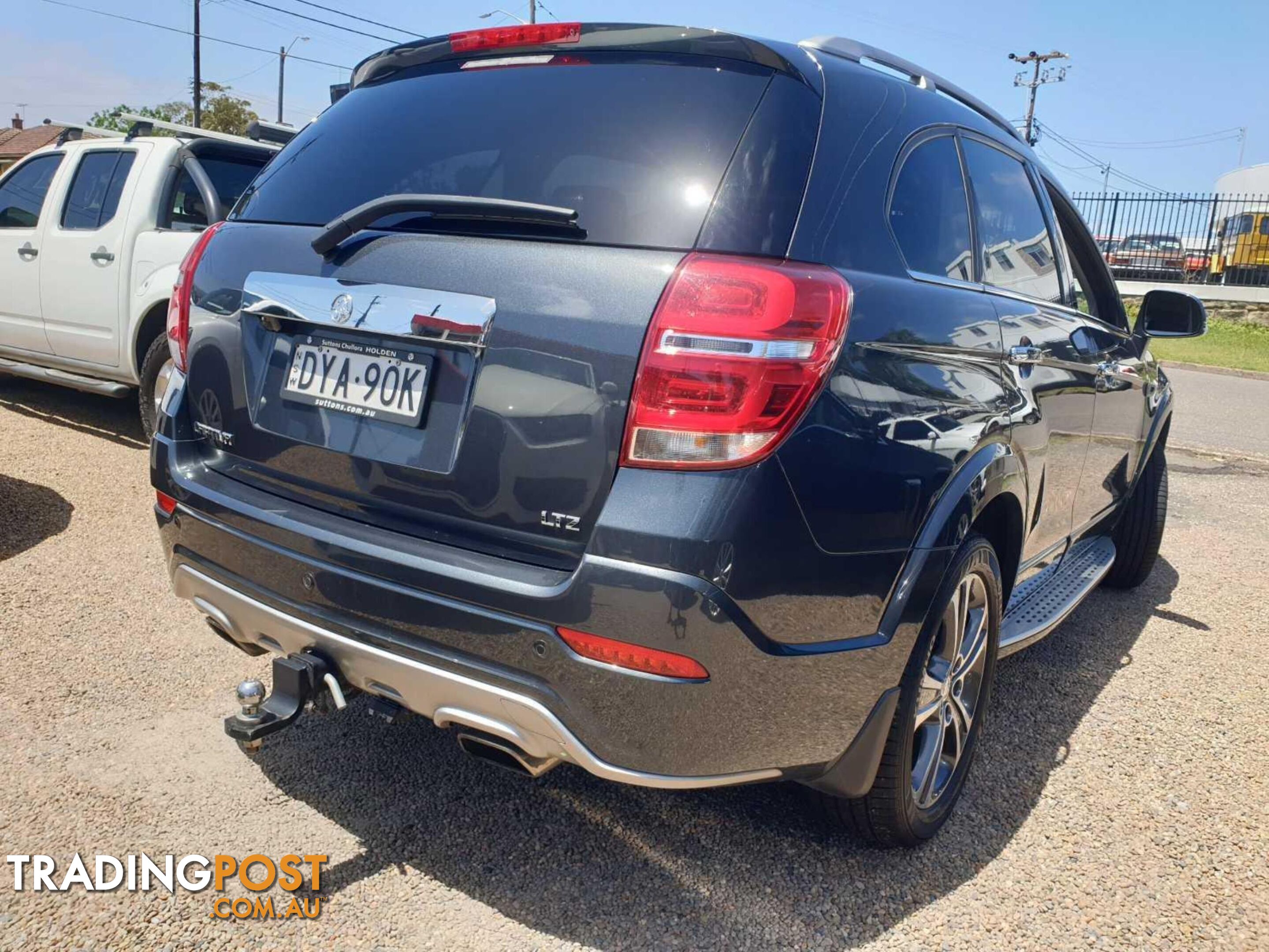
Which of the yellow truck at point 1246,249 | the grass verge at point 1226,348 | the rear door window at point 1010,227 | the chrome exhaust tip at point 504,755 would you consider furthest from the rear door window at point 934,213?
the yellow truck at point 1246,249

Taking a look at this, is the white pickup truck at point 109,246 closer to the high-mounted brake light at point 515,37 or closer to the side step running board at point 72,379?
the side step running board at point 72,379

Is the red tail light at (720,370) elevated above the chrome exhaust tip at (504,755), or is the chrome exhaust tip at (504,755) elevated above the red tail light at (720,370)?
the red tail light at (720,370)

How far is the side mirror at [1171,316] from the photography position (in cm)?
404

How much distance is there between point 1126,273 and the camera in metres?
24.8

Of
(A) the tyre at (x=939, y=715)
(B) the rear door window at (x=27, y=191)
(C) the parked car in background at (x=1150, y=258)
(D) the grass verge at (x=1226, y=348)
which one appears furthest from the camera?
(C) the parked car in background at (x=1150, y=258)

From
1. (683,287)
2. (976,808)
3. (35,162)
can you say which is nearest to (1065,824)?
(976,808)

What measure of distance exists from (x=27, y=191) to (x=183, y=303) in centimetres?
515

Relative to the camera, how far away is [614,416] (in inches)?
72.9

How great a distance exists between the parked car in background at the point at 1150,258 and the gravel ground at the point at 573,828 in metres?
23.3

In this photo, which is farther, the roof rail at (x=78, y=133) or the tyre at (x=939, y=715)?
the roof rail at (x=78, y=133)

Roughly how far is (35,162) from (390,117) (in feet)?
17.8

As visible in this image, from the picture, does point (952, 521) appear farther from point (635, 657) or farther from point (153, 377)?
point (153, 377)

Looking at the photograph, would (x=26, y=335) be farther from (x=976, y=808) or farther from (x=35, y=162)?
(x=976, y=808)
